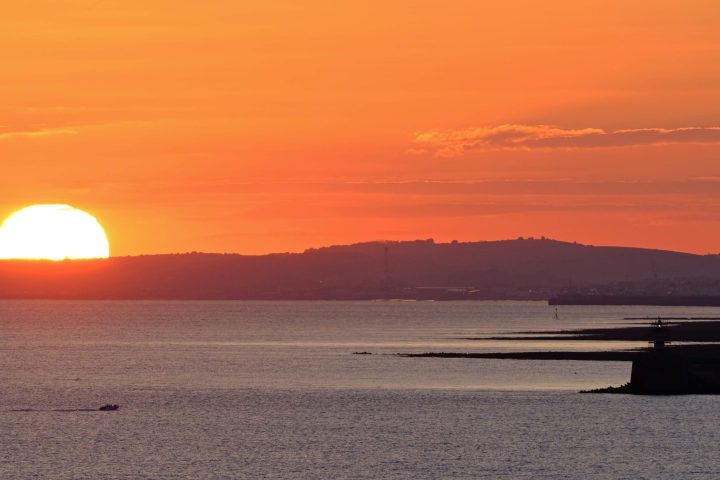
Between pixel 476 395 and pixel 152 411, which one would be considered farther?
pixel 476 395

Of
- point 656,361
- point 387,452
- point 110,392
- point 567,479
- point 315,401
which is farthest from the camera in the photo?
point 110,392

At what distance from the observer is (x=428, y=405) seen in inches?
4739

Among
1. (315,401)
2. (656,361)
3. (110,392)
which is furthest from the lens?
(110,392)

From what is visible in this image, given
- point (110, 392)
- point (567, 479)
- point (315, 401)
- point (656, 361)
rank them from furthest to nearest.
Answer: point (110, 392) < point (315, 401) < point (656, 361) < point (567, 479)

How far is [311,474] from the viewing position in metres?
80.8

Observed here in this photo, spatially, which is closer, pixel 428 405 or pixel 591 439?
Result: pixel 591 439

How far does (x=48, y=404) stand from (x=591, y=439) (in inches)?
1999

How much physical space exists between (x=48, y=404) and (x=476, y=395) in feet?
124

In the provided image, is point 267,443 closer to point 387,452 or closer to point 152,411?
point 387,452

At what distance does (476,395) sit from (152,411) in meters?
29.9

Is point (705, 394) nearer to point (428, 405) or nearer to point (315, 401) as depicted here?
point (428, 405)

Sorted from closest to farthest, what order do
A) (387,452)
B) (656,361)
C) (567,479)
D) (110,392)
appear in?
1. (567,479)
2. (387,452)
3. (656,361)
4. (110,392)

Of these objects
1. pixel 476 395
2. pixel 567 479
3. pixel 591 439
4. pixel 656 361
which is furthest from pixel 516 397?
pixel 567 479


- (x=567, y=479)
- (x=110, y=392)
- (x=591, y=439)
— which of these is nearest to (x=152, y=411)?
(x=110, y=392)
